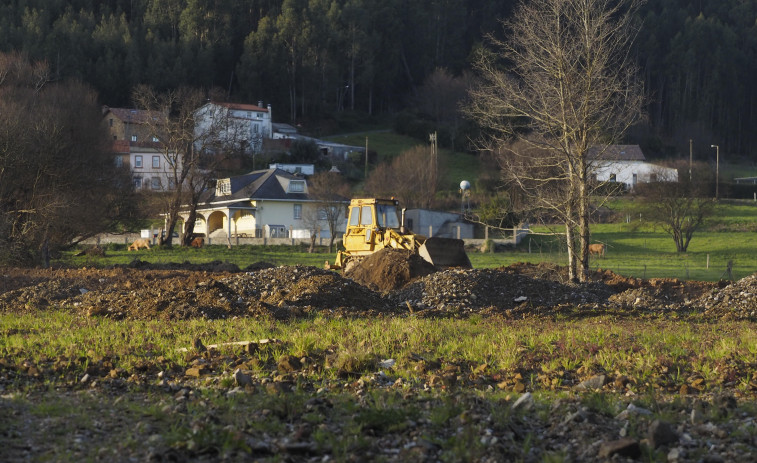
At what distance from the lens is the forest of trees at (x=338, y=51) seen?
9694cm

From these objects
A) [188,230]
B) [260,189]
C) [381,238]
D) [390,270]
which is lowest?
[390,270]

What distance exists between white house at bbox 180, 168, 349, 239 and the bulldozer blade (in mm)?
34603

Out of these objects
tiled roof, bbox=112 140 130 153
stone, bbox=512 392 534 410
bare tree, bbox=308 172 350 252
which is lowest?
stone, bbox=512 392 534 410

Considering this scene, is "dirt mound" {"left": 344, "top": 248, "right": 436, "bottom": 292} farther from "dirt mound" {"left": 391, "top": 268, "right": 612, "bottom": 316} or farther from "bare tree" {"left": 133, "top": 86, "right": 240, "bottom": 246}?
"bare tree" {"left": 133, "top": 86, "right": 240, "bottom": 246}

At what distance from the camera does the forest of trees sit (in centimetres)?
9694

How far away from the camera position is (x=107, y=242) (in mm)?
57719

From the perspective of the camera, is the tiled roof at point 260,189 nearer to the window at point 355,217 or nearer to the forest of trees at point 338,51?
the forest of trees at point 338,51

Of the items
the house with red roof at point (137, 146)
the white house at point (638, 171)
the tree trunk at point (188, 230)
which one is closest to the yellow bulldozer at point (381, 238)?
the tree trunk at point (188, 230)

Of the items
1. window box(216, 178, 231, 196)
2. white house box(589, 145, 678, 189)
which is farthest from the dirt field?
window box(216, 178, 231, 196)

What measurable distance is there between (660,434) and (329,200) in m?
49.5

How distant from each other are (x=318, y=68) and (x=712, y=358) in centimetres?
10069

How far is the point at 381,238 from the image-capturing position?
92.8 feet

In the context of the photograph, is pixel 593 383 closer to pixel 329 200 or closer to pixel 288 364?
pixel 288 364

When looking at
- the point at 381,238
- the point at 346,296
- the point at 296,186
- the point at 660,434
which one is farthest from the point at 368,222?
the point at 296,186
